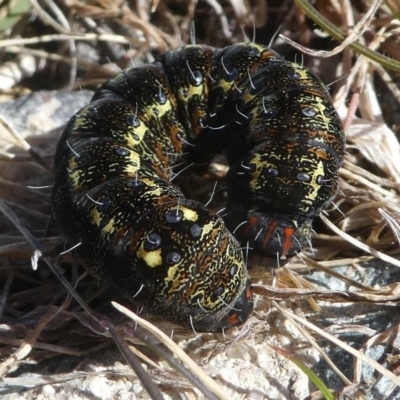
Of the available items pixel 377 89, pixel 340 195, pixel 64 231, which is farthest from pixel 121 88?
pixel 377 89

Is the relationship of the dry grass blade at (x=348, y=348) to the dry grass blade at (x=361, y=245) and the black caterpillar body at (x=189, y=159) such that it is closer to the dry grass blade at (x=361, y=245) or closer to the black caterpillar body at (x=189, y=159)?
→ the black caterpillar body at (x=189, y=159)

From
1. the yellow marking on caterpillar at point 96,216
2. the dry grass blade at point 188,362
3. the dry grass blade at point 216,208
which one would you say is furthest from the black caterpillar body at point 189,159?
the dry grass blade at point 216,208

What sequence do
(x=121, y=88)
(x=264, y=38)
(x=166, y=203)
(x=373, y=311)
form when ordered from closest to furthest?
(x=166, y=203) < (x=373, y=311) < (x=121, y=88) < (x=264, y=38)

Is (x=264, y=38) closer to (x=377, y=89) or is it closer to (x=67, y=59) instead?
(x=377, y=89)

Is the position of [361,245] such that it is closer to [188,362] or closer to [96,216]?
[188,362]

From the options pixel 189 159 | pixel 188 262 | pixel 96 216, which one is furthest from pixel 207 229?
pixel 189 159

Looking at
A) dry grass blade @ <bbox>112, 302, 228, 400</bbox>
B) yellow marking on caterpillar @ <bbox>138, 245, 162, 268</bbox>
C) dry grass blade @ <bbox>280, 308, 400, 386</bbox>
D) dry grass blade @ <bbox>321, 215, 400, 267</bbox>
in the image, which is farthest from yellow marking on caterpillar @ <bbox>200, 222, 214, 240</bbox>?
dry grass blade @ <bbox>321, 215, 400, 267</bbox>

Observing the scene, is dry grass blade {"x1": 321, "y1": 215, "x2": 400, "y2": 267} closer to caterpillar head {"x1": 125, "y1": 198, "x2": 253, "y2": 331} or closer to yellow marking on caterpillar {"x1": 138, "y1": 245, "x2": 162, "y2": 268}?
caterpillar head {"x1": 125, "y1": 198, "x2": 253, "y2": 331}
